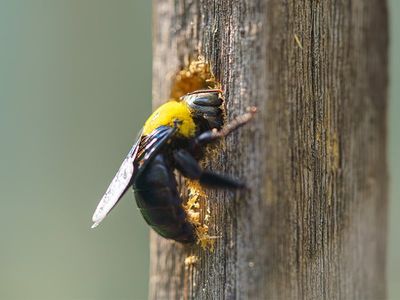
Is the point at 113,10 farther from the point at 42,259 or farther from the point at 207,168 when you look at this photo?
the point at 207,168

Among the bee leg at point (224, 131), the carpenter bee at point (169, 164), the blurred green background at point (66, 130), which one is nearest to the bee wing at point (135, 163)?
the carpenter bee at point (169, 164)

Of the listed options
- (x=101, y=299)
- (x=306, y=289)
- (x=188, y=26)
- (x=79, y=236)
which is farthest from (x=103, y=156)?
(x=306, y=289)

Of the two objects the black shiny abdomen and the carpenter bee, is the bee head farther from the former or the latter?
the black shiny abdomen

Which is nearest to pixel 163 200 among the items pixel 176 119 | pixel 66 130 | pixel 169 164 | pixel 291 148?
pixel 169 164

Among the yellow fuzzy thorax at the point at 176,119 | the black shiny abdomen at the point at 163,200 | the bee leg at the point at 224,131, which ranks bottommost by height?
the black shiny abdomen at the point at 163,200

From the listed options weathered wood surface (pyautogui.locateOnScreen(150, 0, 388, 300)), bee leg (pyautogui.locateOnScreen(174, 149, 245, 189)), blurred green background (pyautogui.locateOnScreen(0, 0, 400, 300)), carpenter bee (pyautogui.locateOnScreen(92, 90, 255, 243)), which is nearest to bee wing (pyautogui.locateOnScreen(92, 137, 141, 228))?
carpenter bee (pyautogui.locateOnScreen(92, 90, 255, 243))

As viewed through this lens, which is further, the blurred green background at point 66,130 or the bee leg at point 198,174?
the blurred green background at point 66,130

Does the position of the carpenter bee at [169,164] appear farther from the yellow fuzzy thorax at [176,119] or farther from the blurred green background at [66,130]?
the blurred green background at [66,130]

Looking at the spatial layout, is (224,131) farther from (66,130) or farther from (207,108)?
(66,130)
